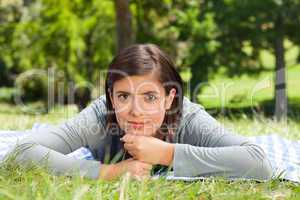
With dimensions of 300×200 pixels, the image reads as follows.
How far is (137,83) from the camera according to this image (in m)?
2.85

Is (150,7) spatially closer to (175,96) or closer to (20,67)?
(20,67)

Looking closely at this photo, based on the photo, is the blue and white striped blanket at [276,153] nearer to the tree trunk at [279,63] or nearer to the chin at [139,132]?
the chin at [139,132]

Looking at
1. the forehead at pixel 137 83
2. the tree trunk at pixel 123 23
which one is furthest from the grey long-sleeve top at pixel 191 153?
the tree trunk at pixel 123 23

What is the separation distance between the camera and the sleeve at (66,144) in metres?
2.72

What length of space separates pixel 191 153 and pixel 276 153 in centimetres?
128

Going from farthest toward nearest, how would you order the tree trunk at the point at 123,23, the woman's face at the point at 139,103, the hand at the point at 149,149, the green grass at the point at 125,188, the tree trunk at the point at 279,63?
the tree trunk at the point at 279,63
the tree trunk at the point at 123,23
the woman's face at the point at 139,103
the hand at the point at 149,149
the green grass at the point at 125,188

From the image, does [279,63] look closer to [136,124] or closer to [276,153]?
[276,153]

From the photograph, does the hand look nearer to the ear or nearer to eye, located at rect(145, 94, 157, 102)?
eye, located at rect(145, 94, 157, 102)

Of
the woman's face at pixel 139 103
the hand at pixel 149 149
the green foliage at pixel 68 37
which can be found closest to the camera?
the hand at pixel 149 149

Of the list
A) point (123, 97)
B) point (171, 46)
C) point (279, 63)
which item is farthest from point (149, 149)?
point (171, 46)

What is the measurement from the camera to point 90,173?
269 centimetres

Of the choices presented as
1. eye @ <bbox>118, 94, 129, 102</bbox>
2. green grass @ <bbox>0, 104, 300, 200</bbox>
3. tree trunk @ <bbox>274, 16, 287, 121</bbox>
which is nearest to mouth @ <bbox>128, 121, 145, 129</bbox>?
eye @ <bbox>118, 94, 129, 102</bbox>

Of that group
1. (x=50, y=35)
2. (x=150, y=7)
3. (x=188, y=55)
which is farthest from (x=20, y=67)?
(x=188, y=55)

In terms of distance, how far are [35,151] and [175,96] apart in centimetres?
87
